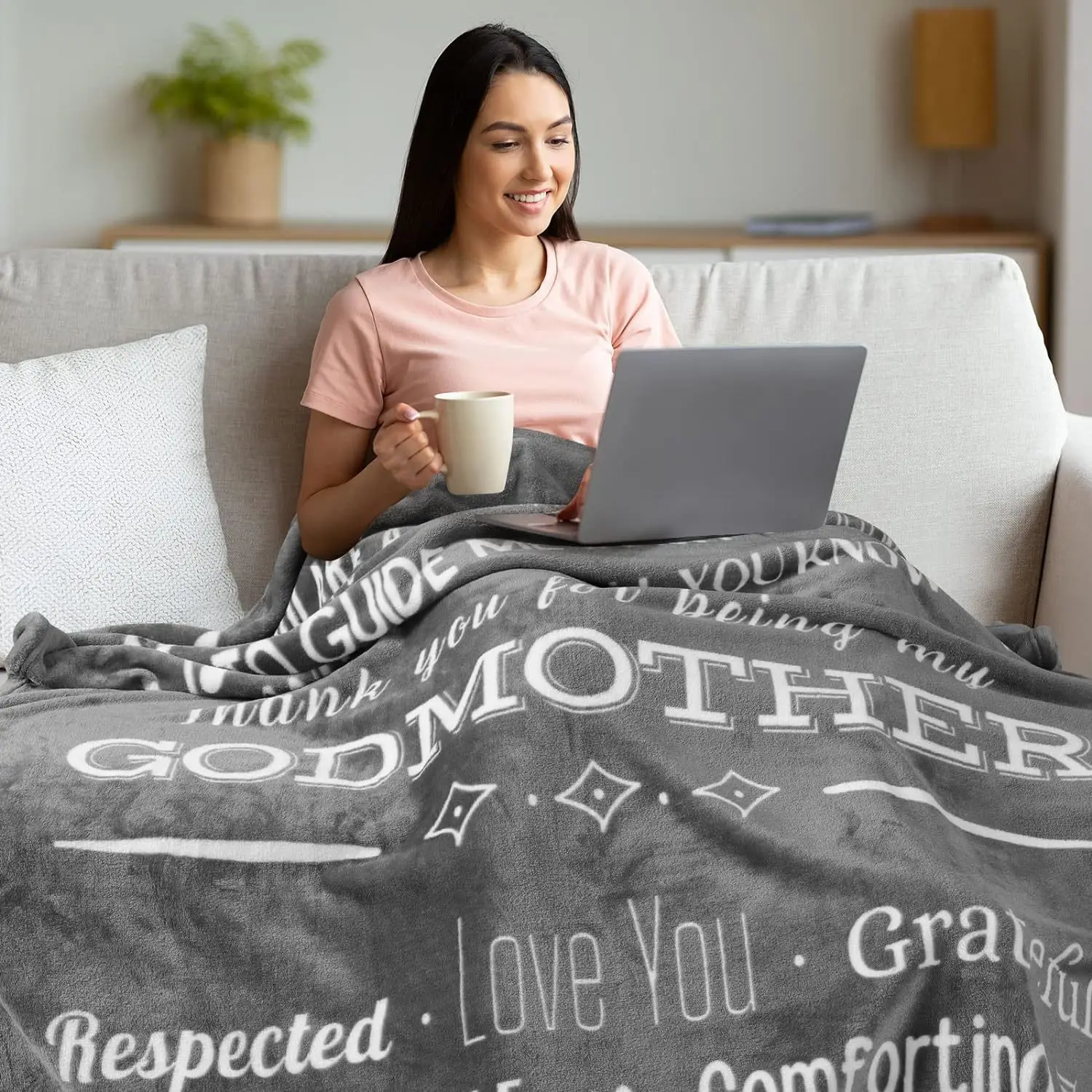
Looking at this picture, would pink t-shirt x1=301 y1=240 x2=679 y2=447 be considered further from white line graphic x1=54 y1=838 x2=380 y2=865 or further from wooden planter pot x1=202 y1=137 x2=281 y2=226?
wooden planter pot x1=202 y1=137 x2=281 y2=226

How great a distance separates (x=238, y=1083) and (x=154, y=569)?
0.78 metres

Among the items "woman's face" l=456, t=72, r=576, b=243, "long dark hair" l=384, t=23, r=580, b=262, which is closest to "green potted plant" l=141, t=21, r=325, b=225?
"long dark hair" l=384, t=23, r=580, b=262

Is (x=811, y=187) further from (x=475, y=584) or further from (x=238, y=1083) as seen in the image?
(x=238, y=1083)

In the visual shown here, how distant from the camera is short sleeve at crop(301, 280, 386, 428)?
169 cm

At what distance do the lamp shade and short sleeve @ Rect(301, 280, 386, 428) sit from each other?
234 centimetres

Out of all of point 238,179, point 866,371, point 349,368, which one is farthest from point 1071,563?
point 238,179

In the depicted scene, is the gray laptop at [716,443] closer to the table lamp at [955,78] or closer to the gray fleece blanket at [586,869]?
the gray fleece blanket at [586,869]

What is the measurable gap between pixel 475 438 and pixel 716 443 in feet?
0.79

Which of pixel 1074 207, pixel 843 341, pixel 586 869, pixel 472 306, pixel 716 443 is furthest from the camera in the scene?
pixel 1074 207

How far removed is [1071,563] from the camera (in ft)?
5.65

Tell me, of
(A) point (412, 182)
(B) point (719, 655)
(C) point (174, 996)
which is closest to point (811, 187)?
(A) point (412, 182)

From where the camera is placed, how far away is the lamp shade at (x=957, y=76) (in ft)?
11.5

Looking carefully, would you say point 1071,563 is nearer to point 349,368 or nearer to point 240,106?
point 349,368

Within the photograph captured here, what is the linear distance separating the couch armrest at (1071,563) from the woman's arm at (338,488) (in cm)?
81
